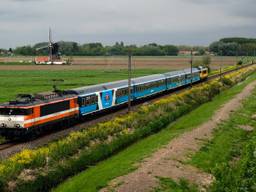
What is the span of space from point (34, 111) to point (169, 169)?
43.4ft

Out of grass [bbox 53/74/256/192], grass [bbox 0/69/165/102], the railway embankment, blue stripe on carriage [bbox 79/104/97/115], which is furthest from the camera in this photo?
grass [bbox 0/69/165/102]

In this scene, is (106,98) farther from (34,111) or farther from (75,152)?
(75,152)

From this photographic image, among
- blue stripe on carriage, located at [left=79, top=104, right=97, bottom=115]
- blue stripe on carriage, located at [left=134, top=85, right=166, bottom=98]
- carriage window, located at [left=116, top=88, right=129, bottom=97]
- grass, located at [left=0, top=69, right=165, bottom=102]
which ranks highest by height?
carriage window, located at [left=116, top=88, right=129, bottom=97]

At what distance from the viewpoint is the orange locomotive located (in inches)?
1372

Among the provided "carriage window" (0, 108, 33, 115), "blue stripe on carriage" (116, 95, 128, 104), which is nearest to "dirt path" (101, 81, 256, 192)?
"carriage window" (0, 108, 33, 115)

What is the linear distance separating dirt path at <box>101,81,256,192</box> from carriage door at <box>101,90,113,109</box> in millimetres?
12959

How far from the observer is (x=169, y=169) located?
2598 cm

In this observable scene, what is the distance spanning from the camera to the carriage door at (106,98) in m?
48.6

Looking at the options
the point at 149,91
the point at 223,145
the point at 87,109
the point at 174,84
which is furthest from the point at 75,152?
the point at 174,84

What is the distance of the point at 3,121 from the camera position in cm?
3544

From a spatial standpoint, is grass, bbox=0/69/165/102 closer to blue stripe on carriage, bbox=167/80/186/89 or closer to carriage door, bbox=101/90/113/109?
carriage door, bbox=101/90/113/109

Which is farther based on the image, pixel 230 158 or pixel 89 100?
pixel 89 100

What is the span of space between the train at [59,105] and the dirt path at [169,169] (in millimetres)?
9824

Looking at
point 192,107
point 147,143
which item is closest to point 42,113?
point 147,143
